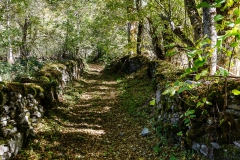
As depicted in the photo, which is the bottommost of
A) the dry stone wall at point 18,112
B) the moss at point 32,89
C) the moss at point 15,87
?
the dry stone wall at point 18,112

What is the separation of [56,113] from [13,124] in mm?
2922

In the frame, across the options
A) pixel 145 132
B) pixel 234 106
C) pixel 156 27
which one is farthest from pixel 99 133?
pixel 156 27

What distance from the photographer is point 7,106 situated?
5727 mm

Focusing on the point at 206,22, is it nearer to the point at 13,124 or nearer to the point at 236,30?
the point at 236,30

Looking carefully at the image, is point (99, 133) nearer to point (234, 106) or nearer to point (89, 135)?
point (89, 135)

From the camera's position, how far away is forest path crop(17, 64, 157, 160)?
19.3 feet

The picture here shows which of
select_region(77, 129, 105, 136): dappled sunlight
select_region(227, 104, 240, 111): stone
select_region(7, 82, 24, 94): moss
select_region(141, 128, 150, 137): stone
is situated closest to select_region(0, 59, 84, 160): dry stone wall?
select_region(7, 82, 24, 94): moss

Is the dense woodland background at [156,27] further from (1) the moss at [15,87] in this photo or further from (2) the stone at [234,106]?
(1) the moss at [15,87]

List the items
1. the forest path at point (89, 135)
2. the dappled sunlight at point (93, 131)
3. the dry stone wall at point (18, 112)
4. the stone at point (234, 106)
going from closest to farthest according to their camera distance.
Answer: the stone at point (234, 106)
the dry stone wall at point (18, 112)
the forest path at point (89, 135)
the dappled sunlight at point (93, 131)

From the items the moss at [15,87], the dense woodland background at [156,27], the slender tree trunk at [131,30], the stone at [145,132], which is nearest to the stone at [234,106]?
the dense woodland background at [156,27]

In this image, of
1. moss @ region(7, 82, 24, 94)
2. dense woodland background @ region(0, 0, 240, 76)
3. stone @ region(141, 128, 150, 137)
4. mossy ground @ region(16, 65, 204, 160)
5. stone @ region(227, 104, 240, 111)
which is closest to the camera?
dense woodland background @ region(0, 0, 240, 76)

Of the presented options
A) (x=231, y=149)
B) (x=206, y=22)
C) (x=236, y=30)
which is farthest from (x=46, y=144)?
(x=236, y=30)

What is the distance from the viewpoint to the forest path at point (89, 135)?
232 inches

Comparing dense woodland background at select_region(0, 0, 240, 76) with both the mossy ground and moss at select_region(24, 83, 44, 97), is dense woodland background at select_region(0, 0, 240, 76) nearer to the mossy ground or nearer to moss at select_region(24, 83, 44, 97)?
the mossy ground
